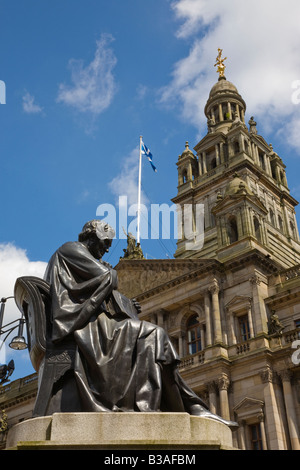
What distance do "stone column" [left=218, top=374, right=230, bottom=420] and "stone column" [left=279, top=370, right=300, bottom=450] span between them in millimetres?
3054

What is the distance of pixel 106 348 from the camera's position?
5930mm

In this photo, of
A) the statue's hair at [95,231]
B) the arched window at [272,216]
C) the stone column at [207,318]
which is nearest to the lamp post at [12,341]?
the statue's hair at [95,231]

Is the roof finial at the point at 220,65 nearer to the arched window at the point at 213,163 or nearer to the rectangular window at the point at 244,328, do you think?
the arched window at the point at 213,163

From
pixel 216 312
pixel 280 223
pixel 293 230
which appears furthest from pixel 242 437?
pixel 293 230

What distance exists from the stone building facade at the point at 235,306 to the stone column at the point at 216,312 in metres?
0.06

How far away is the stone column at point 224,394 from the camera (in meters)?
29.2

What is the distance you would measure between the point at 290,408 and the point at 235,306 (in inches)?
278

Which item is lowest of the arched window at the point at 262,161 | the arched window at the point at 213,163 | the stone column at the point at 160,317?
the stone column at the point at 160,317

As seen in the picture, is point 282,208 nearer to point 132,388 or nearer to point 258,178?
point 258,178

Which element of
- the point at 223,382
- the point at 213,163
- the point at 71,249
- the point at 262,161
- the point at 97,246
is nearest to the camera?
the point at 71,249

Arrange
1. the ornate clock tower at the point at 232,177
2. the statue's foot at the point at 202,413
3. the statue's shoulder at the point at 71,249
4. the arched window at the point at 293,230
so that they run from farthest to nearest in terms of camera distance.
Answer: the arched window at the point at 293,230, the ornate clock tower at the point at 232,177, the statue's shoulder at the point at 71,249, the statue's foot at the point at 202,413

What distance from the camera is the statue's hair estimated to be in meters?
7.02

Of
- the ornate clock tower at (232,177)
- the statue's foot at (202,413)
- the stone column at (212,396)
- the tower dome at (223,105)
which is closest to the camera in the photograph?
the statue's foot at (202,413)

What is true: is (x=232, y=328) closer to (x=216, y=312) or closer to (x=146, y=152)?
(x=216, y=312)
